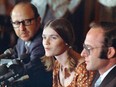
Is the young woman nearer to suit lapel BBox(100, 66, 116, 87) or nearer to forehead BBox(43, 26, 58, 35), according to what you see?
forehead BBox(43, 26, 58, 35)

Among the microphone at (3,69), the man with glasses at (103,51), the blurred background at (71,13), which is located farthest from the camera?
the microphone at (3,69)

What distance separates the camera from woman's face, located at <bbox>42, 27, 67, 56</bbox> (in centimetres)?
135

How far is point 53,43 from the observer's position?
1358mm

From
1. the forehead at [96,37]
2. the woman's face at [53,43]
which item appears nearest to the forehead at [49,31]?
the woman's face at [53,43]

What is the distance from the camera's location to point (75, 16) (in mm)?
1358

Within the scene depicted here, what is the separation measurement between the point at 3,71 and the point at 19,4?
1.00 feet

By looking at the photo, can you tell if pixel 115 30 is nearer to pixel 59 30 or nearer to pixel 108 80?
pixel 108 80

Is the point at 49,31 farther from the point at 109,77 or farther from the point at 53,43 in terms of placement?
the point at 109,77

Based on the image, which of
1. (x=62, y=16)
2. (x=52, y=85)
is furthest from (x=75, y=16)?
(x=52, y=85)

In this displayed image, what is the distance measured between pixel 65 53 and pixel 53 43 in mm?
65

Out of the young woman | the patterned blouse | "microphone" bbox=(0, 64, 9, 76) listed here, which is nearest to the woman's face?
the young woman

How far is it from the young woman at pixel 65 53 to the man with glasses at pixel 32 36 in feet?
0.23

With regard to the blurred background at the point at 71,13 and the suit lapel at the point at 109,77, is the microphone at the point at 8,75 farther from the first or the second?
the suit lapel at the point at 109,77

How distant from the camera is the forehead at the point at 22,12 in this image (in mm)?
1449
